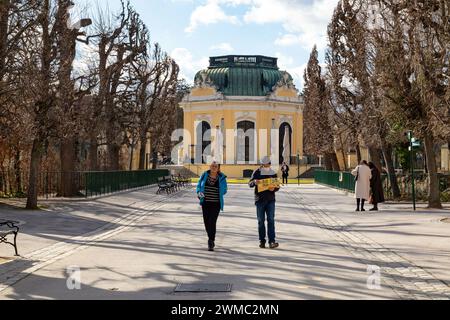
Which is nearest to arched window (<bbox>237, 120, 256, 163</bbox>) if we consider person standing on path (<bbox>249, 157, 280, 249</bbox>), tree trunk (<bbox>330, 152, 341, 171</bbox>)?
tree trunk (<bbox>330, 152, 341, 171</bbox>)

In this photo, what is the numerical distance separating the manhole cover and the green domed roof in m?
68.3

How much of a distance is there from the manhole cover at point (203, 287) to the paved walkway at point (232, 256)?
154 millimetres

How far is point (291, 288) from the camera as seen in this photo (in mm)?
9320

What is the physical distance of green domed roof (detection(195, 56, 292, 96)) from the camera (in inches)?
3088

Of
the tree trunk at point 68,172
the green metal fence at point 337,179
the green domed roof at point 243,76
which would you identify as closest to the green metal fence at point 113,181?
the tree trunk at point 68,172

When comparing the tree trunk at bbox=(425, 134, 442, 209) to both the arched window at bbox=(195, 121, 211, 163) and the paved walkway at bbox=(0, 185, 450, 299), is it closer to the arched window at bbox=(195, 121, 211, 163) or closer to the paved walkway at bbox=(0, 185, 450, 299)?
the paved walkway at bbox=(0, 185, 450, 299)

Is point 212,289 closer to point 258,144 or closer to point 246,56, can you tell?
point 258,144

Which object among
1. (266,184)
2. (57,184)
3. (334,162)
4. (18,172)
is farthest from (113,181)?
(266,184)

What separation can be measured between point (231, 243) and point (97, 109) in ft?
67.6

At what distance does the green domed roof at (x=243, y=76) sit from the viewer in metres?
78.4

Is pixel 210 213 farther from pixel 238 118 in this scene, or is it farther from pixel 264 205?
pixel 238 118

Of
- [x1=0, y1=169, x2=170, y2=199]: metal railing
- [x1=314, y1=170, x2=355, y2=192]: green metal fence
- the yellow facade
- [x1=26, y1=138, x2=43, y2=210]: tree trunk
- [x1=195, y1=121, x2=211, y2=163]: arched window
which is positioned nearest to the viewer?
[x1=26, y1=138, x2=43, y2=210]: tree trunk

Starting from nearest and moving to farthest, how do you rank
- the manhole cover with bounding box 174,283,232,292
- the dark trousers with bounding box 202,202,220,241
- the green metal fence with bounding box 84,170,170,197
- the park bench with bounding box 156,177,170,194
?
the manhole cover with bounding box 174,283,232,292 → the dark trousers with bounding box 202,202,220,241 → the green metal fence with bounding box 84,170,170,197 → the park bench with bounding box 156,177,170,194

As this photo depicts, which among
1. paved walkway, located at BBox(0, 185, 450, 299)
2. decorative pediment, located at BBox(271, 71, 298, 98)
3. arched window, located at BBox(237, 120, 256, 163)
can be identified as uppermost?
decorative pediment, located at BBox(271, 71, 298, 98)
